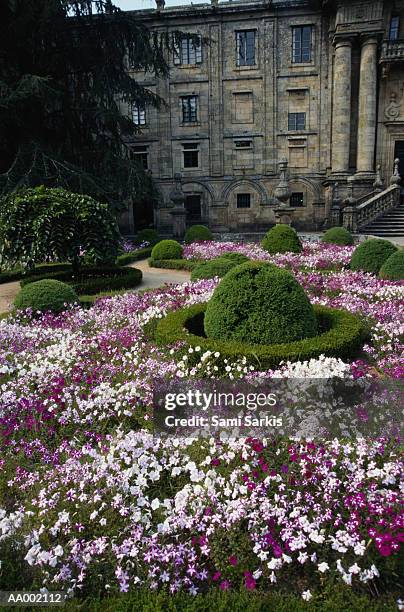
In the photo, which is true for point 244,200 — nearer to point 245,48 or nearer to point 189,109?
point 189,109

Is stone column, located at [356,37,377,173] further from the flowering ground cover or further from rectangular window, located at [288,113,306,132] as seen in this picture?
the flowering ground cover

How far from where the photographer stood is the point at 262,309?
19.9 ft

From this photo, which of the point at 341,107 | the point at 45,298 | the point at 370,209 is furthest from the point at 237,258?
the point at 341,107

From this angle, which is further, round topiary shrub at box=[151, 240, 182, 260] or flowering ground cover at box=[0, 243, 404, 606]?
round topiary shrub at box=[151, 240, 182, 260]

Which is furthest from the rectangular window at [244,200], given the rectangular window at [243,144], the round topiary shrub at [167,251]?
the round topiary shrub at [167,251]

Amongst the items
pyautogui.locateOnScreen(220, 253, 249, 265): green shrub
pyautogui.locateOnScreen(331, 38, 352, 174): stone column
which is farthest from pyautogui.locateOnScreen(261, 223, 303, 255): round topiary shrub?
pyautogui.locateOnScreen(331, 38, 352, 174): stone column

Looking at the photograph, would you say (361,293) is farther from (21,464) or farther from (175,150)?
(175,150)

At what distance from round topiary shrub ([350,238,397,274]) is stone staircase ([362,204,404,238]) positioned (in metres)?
9.34

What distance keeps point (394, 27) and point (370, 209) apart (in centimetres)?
1159

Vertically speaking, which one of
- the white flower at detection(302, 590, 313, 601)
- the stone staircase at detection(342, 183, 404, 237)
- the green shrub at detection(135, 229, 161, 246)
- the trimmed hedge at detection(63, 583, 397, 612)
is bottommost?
the trimmed hedge at detection(63, 583, 397, 612)

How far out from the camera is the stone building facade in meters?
24.5

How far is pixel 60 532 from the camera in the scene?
307 cm

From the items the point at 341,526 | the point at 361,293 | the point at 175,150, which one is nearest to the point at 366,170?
the point at 175,150

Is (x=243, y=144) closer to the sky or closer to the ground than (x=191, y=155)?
closer to the sky
